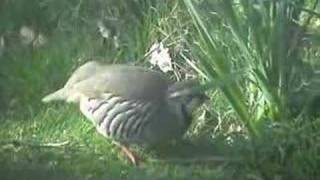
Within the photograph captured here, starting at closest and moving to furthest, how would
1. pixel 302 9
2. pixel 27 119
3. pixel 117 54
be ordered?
pixel 302 9, pixel 27 119, pixel 117 54

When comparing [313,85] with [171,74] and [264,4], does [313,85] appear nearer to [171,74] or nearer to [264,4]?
[264,4]

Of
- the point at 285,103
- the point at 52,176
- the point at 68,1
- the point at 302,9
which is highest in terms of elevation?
the point at 68,1

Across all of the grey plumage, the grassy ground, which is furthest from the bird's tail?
the grey plumage

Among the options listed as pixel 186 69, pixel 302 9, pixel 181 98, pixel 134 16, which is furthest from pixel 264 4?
pixel 134 16

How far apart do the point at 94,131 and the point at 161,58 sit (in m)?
0.88

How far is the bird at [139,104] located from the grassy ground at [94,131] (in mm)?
211

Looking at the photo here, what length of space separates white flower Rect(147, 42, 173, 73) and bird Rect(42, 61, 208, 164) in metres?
1.05

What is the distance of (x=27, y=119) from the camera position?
7301 mm

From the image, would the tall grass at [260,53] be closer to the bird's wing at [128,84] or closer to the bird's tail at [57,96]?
the bird's wing at [128,84]

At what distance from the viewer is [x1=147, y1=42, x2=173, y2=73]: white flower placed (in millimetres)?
7496

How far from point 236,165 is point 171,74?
1531 millimetres

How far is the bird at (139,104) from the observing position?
6234mm

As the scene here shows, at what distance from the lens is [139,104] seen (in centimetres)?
621

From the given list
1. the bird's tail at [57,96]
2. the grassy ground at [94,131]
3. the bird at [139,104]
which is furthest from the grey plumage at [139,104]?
the bird's tail at [57,96]
